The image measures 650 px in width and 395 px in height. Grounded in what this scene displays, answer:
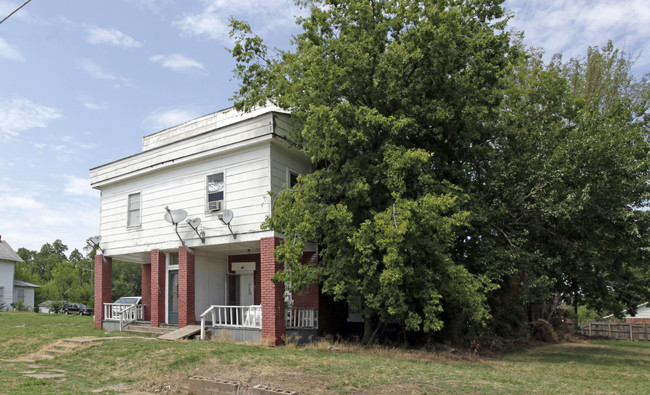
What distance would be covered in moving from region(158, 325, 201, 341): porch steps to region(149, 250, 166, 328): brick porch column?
2.15 metres

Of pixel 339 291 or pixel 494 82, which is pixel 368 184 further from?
pixel 494 82

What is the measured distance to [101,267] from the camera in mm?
Result: 19984

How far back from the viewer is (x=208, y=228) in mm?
16875

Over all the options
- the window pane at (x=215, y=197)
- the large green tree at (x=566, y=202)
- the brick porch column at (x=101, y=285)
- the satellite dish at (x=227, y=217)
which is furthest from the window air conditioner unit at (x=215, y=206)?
the large green tree at (x=566, y=202)

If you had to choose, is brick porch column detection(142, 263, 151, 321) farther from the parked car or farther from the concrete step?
the parked car

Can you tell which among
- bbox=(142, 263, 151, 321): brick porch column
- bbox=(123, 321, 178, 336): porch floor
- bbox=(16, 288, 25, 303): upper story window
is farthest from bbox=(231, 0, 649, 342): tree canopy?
bbox=(16, 288, 25, 303): upper story window

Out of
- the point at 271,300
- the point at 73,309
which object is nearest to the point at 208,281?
the point at 271,300

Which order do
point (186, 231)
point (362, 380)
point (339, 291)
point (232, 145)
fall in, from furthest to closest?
point (186, 231)
point (232, 145)
point (339, 291)
point (362, 380)

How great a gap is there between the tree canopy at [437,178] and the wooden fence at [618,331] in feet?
47.5

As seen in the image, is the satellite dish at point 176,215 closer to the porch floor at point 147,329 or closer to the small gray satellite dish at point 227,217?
the small gray satellite dish at point 227,217

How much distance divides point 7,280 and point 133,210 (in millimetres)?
31615

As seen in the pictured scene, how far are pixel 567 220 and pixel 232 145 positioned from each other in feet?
34.9

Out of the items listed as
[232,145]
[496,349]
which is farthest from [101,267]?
[496,349]

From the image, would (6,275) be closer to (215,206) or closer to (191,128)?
(191,128)
